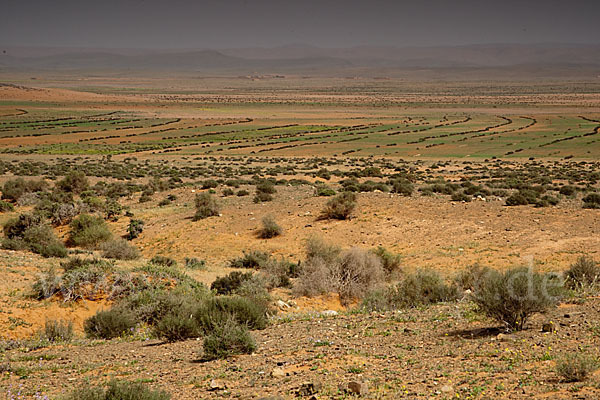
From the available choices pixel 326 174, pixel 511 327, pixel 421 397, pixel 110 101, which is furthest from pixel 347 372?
pixel 110 101

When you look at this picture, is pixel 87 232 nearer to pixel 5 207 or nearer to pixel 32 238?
pixel 32 238

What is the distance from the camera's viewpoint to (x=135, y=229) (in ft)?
77.4

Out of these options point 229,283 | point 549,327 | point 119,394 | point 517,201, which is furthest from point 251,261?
point 517,201

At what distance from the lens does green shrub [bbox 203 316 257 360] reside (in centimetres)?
890

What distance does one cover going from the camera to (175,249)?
21.7 m

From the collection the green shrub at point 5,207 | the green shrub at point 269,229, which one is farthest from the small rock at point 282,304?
the green shrub at point 5,207

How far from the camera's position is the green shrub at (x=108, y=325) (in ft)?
37.0

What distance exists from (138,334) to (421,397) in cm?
666

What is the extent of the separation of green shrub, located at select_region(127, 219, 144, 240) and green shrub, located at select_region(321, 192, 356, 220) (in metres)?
8.04

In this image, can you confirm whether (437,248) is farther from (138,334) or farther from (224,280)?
(138,334)

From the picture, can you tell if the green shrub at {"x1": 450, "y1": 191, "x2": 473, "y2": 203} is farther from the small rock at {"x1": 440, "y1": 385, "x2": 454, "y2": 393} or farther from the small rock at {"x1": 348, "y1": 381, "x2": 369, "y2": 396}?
the small rock at {"x1": 348, "y1": 381, "x2": 369, "y2": 396}

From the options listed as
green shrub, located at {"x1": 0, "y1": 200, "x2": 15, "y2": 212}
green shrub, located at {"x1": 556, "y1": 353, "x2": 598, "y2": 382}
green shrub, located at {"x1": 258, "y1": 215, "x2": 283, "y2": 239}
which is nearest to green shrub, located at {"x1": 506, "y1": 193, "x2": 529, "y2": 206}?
green shrub, located at {"x1": 258, "y1": 215, "x2": 283, "y2": 239}

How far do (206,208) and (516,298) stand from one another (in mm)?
18737

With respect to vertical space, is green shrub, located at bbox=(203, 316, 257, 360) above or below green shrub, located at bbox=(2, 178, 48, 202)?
above
